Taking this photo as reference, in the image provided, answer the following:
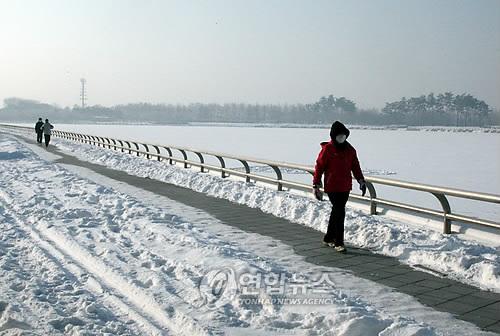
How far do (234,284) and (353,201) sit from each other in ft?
17.8

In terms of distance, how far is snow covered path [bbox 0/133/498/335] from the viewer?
14.7 feet

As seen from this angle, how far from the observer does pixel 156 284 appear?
5.58 m

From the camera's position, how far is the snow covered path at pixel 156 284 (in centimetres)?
447

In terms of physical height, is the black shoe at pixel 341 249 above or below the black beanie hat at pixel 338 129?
below

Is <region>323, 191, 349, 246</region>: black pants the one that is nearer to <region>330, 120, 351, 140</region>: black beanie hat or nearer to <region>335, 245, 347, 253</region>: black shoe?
<region>335, 245, 347, 253</region>: black shoe

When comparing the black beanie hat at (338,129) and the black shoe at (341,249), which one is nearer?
the black beanie hat at (338,129)

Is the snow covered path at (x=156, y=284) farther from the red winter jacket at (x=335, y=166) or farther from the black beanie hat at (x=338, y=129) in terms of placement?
the black beanie hat at (x=338, y=129)

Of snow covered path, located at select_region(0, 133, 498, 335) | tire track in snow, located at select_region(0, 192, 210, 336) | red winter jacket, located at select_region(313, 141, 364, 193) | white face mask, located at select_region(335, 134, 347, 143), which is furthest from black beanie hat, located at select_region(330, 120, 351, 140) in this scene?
tire track in snow, located at select_region(0, 192, 210, 336)

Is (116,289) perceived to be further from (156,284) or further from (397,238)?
→ (397,238)

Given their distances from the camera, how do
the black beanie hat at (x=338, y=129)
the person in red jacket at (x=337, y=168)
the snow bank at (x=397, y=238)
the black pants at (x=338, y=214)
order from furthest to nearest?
the black pants at (x=338, y=214)
the person in red jacket at (x=337, y=168)
the black beanie hat at (x=338, y=129)
the snow bank at (x=397, y=238)

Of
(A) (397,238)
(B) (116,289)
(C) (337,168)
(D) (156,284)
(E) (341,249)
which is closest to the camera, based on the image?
(B) (116,289)

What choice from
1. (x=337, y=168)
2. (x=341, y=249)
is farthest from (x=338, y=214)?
(x=337, y=168)

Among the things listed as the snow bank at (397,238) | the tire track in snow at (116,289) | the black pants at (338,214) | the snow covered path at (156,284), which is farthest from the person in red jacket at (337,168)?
the tire track in snow at (116,289)

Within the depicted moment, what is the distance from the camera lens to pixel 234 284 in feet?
18.0
